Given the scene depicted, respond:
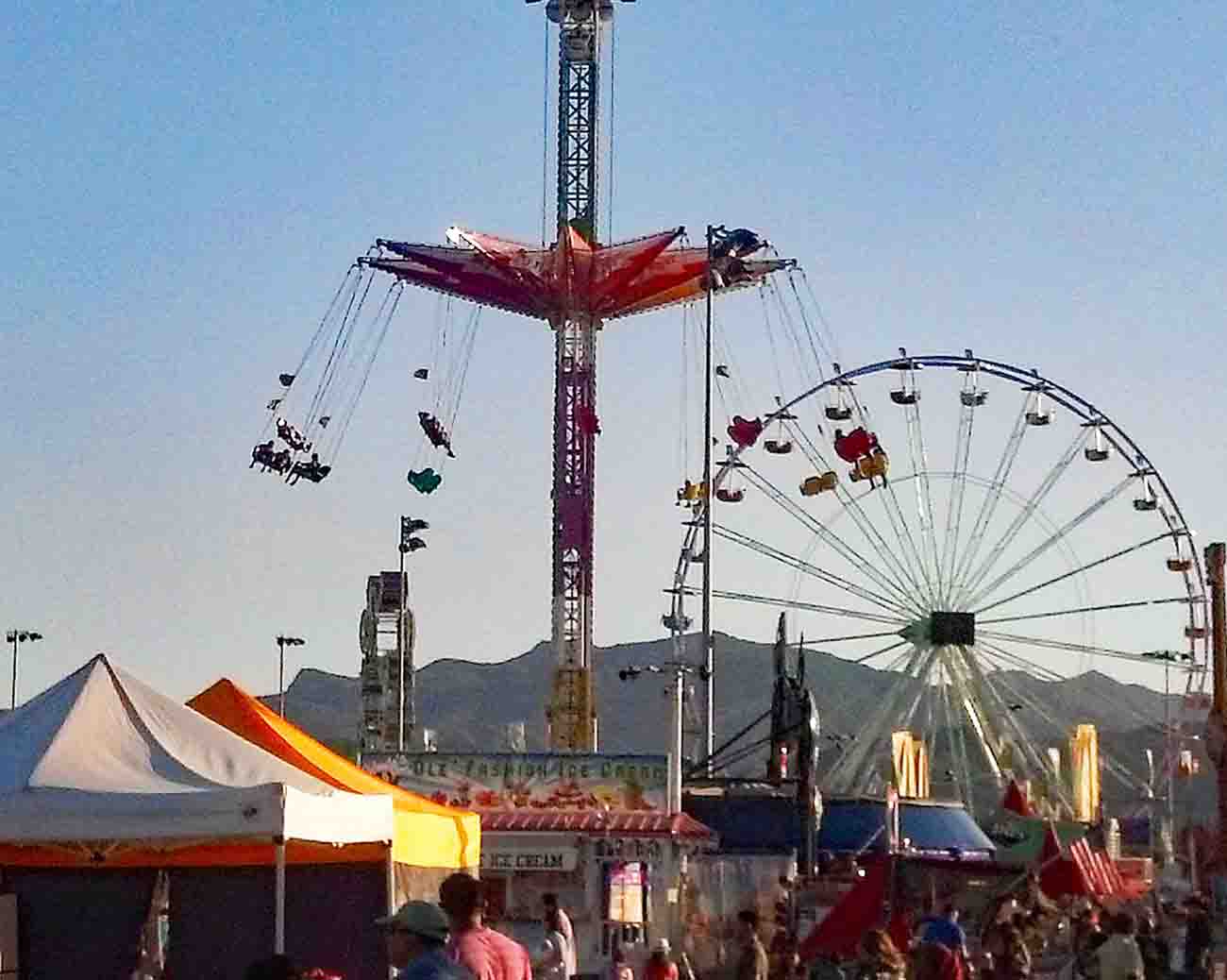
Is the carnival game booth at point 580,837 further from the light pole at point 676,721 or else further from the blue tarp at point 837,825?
the blue tarp at point 837,825

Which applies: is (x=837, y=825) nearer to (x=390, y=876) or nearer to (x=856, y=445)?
(x=856, y=445)

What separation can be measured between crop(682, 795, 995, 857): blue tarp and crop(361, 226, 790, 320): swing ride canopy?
592 inches

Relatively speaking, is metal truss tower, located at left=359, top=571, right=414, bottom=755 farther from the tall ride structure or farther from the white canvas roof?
the white canvas roof

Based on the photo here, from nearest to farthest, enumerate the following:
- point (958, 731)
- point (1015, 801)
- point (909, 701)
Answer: point (1015, 801) < point (909, 701) < point (958, 731)

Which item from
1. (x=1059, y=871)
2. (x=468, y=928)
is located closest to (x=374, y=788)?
(x=468, y=928)

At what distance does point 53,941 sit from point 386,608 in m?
41.5

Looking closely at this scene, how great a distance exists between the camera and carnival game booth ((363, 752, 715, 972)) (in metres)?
31.6

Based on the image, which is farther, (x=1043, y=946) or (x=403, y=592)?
(x=403, y=592)

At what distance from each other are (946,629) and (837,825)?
315 inches

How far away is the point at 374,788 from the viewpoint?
17.2 m

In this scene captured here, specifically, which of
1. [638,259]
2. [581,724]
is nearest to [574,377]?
[638,259]

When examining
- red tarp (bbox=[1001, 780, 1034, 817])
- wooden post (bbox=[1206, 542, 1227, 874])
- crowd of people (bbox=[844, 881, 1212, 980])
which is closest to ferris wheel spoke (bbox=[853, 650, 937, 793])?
wooden post (bbox=[1206, 542, 1227, 874])

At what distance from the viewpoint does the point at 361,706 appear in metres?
58.3

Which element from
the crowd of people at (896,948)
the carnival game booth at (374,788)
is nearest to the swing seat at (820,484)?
the crowd of people at (896,948)
